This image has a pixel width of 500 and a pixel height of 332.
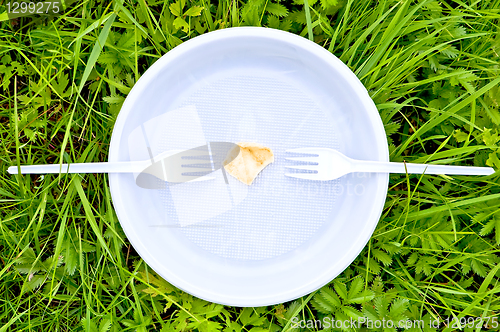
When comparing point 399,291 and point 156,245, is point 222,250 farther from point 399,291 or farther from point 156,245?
point 399,291

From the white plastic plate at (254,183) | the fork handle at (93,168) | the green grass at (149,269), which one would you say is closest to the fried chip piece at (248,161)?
the white plastic plate at (254,183)

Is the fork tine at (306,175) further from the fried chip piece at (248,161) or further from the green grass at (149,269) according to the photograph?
the green grass at (149,269)

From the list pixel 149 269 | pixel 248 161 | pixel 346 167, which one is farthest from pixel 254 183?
pixel 149 269

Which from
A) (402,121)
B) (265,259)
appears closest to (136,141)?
(265,259)

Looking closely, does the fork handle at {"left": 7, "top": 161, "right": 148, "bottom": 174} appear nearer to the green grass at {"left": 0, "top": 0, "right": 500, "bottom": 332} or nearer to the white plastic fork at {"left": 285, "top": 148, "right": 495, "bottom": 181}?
the green grass at {"left": 0, "top": 0, "right": 500, "bottom": 332}
